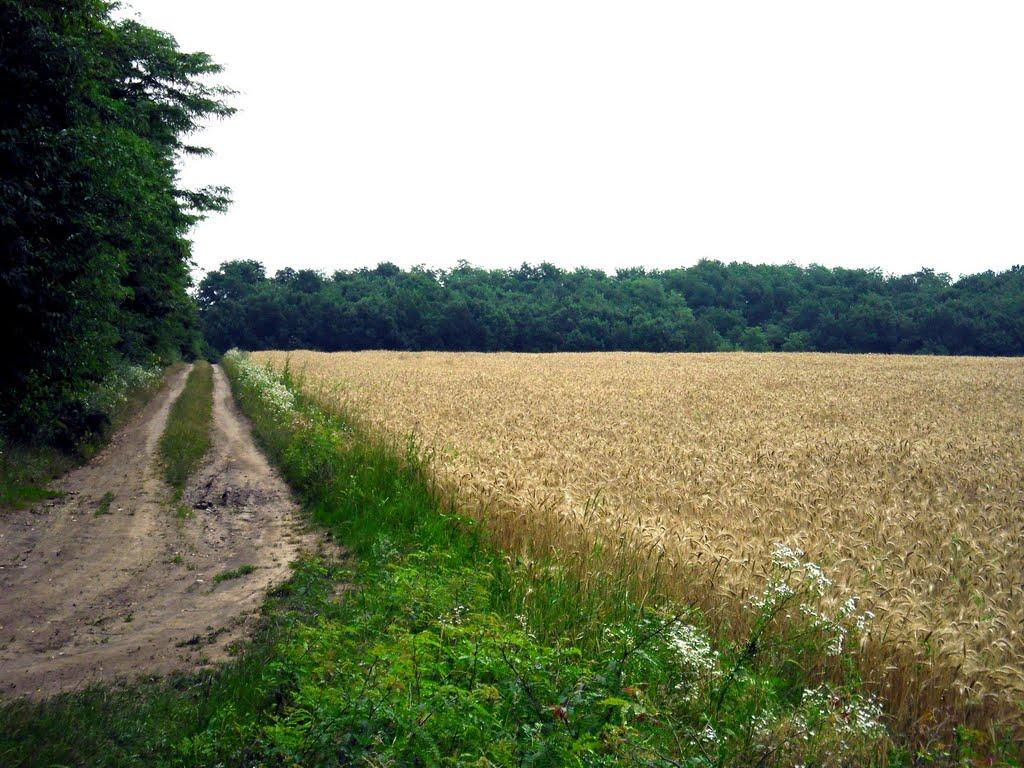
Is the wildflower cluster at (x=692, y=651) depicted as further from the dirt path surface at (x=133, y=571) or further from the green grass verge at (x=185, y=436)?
the green grass verge at (x=185, y=436)

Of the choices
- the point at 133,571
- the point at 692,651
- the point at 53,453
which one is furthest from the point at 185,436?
the point at 692,651

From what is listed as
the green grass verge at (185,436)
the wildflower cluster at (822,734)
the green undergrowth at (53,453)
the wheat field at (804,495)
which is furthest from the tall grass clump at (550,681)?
the green grass verge at (185,436)

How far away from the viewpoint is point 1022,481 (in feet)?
34.3

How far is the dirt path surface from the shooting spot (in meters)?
6.00

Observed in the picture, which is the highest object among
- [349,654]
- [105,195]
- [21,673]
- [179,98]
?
[179,98]

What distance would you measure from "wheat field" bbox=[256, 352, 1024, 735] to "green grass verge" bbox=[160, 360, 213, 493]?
3.97 m

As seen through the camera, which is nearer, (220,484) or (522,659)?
(522,659)

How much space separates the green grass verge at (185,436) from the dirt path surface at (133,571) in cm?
34

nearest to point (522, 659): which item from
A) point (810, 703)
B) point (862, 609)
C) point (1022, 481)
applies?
point (810, 703)

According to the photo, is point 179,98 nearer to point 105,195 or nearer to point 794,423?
point 105,195

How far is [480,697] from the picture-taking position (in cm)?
414

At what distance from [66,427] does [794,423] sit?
17265 millimetres

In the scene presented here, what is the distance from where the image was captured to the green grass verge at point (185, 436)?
46.2 feet

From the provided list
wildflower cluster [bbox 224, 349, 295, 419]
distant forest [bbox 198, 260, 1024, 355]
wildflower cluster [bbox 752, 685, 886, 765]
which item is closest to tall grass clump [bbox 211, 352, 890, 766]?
wildflower cluster [bbox 752, 685, 886, 765]
